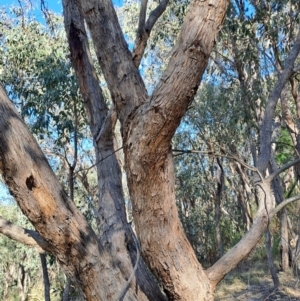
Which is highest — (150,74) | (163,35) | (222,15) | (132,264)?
(150,74)

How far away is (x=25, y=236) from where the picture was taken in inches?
96.3

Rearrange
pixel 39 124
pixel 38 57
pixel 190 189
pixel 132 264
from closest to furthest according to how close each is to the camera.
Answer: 1. pixel 132 264
2. pixel 39 124
3. pixel 38 57
4. pixel 190 189

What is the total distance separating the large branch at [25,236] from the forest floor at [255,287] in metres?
5.81

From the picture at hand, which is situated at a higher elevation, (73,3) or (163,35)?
(163,35)

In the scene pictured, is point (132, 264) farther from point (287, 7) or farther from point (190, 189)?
point (190, 189)

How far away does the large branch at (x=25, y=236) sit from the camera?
2342mm

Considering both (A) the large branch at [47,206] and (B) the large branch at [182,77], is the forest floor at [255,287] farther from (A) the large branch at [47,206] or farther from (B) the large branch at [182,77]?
(B) the large branch at [182,77]

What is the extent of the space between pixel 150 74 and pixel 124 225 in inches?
456

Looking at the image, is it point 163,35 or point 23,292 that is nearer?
point 163,35

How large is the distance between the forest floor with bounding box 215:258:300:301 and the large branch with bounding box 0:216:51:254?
5.81m

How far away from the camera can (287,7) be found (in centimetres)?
897

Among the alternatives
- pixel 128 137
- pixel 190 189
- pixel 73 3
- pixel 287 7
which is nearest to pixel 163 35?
pixel 287 7

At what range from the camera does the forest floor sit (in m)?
8.04

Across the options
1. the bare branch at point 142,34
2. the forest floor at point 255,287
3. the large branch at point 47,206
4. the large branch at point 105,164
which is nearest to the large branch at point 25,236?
the large branch at point 47,206
